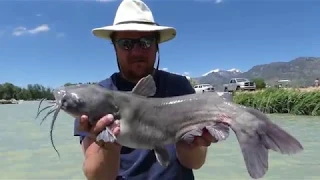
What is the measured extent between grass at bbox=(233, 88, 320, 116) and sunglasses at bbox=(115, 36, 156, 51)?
742 inches

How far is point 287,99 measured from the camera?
22375mm

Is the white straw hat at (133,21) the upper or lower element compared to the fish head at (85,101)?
upper

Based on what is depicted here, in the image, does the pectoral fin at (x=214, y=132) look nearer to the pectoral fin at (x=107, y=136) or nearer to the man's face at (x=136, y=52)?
the pectoral fin at (x=107, y=136)

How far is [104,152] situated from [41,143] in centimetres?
1216

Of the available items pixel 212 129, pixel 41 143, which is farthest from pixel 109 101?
pixel 41 143

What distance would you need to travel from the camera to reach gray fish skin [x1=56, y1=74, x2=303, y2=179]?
2.29 meters

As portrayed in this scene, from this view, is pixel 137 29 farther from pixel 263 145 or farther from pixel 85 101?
pixel 263 145

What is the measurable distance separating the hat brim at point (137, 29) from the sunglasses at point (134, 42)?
72mm

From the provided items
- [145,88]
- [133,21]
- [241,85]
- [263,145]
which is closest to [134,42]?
[133,21]

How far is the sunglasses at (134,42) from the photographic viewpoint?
287 cm

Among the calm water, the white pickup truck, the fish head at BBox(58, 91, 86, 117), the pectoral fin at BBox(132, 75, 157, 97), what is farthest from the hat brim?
the white pickup truck

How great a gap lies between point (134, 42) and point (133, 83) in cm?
32

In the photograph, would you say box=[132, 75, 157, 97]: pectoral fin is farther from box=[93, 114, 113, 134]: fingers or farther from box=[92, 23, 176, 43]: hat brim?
box=[92, 23, 176, 43]: hat brim

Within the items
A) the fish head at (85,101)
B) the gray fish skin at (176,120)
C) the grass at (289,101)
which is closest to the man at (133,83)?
the gray fish skin at (176,120)
